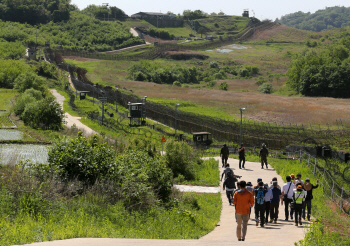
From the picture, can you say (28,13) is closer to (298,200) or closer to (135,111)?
(135,111)

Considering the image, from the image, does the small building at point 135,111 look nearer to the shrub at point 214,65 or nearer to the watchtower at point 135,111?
the watchtower at point 135,111

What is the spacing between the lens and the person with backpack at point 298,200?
15016mm

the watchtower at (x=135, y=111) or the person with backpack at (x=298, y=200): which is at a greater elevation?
the person with backpack at (x=298, y=200)

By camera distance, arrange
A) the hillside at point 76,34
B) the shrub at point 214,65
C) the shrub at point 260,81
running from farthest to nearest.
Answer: the hillside at point 76,34
the shrub at point 214,65
the shrub at point 260,81

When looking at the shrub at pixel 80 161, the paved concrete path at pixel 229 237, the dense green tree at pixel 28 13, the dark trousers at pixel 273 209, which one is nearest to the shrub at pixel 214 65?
the dense green tree at pixel 28 13

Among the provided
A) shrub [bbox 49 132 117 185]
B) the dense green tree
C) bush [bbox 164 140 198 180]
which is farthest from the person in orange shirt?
the dense green tree

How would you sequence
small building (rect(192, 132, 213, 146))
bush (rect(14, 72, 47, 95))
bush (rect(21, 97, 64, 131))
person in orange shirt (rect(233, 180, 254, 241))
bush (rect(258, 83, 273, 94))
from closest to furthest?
person in orange shirt (rect(233, 180, 254, 241))
small building (rect(192, 132, 213, 146))
bush (rect(21, 97, 64, 131))
bush (rect(14, 72, 47, 95))
bush (rect(258, 83, 273, 94))

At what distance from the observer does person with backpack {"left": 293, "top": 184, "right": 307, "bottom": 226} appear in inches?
591

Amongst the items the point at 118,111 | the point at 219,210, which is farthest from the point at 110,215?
the point at 118,111

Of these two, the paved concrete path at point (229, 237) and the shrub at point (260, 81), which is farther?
the shrub at point (260, 81)

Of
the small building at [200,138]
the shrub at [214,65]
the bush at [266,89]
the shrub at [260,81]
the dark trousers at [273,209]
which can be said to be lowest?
the small building at [200,138]

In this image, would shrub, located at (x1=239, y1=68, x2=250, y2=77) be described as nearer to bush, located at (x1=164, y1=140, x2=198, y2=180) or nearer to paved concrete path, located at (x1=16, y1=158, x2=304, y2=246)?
bush, located at (x1=164, y1=140, x2=198, y2=180)

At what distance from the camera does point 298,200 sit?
1502 centimetres

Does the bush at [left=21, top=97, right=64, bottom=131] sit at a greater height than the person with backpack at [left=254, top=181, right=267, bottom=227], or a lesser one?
lesser
